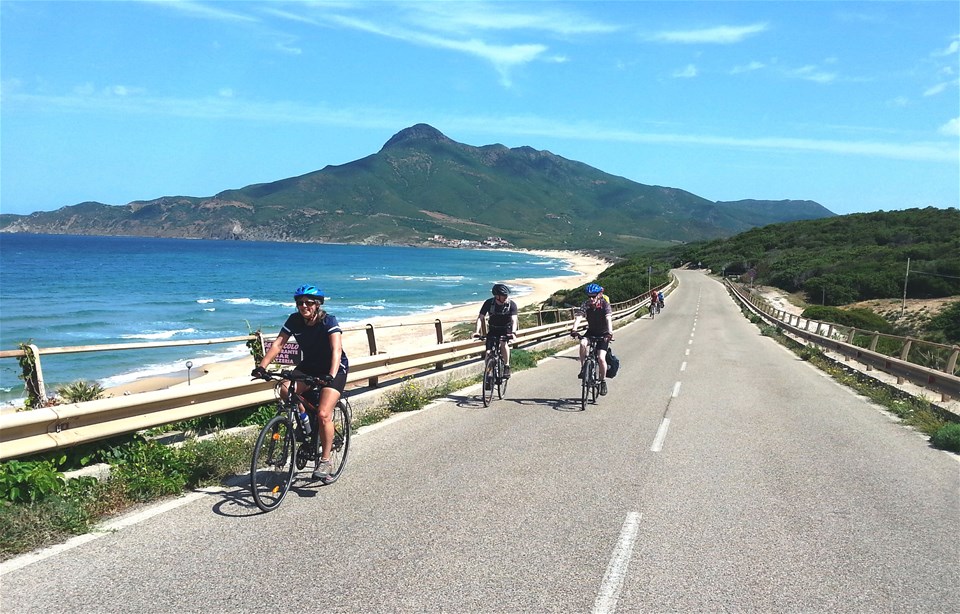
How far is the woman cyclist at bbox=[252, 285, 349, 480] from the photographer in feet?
20.2

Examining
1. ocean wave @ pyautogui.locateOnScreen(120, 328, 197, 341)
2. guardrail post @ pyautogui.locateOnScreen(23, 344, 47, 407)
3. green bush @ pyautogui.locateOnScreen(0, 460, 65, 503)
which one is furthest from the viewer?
ocean wave @ pyautogui.locateOnScreen(120, 328, 197, 341)

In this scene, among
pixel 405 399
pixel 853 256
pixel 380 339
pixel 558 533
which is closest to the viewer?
pixel 558 533

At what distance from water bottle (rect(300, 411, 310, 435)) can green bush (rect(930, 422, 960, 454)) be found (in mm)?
8369

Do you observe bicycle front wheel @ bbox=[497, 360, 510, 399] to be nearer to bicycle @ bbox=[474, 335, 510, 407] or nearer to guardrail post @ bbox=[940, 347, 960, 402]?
bicycle @ bbox=[474, 335, 510, 407]

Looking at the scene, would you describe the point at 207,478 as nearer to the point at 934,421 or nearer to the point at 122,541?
the point at 122,541

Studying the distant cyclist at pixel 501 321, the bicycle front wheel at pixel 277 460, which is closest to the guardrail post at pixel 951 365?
the distant cyclist at pixel 501 321

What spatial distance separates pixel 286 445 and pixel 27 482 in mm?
1918

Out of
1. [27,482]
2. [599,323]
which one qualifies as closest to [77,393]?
[27,482]

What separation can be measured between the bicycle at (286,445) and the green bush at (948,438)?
803cm

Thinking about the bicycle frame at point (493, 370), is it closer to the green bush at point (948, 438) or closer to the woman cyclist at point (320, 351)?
the woman cyclist at point (320, 351)

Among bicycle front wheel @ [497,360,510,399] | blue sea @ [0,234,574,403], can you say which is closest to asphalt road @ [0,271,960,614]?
bicycle front wheel @ [497,360,510,399]

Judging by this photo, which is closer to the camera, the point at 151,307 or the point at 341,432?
the point at 341,432

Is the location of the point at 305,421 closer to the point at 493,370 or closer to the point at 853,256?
the point at 493,370

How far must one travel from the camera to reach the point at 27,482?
17.2 ft
